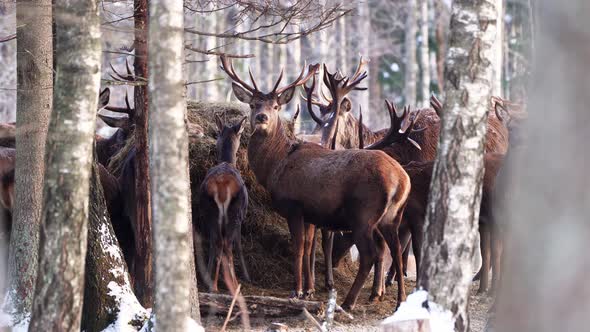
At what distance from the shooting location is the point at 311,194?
11.0 metres

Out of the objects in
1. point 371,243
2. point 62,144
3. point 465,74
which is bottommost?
point 371,243

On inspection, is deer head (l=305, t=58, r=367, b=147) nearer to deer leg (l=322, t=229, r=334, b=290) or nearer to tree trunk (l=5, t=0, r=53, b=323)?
deer leg (l=322, t=229, r=334, b=290)

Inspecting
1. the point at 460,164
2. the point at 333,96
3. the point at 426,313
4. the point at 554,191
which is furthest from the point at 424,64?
the point at 554,191

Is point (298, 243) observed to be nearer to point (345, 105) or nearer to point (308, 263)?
point (308, 263)

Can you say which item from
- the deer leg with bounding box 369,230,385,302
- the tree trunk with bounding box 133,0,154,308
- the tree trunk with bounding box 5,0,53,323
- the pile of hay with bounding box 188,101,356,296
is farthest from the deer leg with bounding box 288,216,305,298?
the tree trunk with bounding box 5,0,53,323

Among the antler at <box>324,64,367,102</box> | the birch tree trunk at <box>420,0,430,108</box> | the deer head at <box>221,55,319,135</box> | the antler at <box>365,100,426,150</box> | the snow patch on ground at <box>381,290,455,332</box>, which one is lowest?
the snow patch on ground at <box>381,290,455,332</box>

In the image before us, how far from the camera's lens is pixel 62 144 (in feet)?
21.7

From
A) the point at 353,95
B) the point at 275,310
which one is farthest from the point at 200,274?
the point at 353,95

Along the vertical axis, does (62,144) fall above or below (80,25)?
below

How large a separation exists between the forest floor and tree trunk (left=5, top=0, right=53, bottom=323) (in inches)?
75.8

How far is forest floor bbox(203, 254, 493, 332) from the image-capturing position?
9727mm

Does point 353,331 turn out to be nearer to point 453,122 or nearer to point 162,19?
point 453,122

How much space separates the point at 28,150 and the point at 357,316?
13.0 ft

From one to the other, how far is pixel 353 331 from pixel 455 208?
3.21 m
